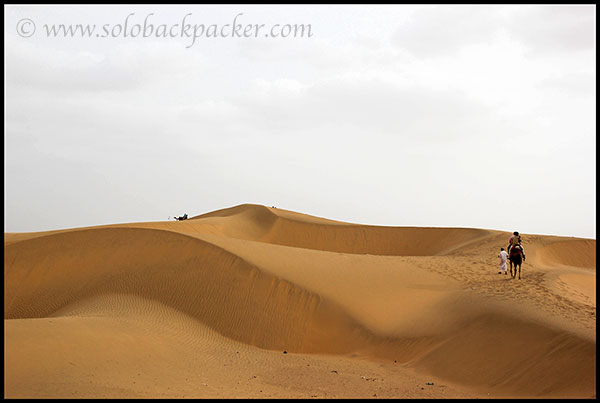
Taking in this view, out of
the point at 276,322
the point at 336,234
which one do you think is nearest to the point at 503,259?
the point at 276,322

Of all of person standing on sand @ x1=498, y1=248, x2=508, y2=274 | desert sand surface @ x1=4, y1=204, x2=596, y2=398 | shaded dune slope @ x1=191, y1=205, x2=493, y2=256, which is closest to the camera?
desert sand surface @ x1=4, y1=204, x2=596, y2=398

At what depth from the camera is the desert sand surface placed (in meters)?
9.65

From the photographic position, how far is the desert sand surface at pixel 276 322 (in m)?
9.65

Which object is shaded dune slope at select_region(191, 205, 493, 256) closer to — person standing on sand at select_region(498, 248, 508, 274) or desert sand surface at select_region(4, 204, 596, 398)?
desert sand surface at select_region(4, 204, 596, 398)

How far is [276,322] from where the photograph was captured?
14414 mm

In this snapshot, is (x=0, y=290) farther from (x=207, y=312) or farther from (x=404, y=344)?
(x=404, y=344)

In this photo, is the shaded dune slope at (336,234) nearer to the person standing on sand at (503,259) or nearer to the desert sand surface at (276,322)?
the desert sand surface at (276,322)

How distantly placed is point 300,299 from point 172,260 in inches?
189

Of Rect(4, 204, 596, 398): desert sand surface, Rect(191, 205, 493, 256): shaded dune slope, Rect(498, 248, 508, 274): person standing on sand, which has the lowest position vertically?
Rect(4, 204, 596, 398): desert sand surface

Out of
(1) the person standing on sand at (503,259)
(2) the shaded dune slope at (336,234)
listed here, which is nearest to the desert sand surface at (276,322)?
(1) the person standing on sand at (503,259)

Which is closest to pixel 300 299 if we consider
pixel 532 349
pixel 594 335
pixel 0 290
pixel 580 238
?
pixel 532 349

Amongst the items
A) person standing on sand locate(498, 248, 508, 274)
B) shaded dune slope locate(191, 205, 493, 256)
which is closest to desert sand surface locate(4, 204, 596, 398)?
person standing on sand locate(498, 248, 508, 274)

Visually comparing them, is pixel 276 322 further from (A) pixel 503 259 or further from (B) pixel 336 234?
(B) pixel 336 234

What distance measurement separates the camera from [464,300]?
14695 millimetres
